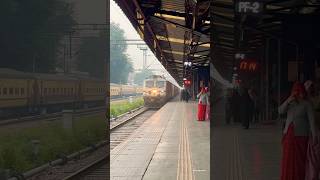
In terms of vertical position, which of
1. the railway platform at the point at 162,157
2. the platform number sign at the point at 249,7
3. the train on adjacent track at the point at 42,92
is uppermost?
the platform number sign at the point at 249,7

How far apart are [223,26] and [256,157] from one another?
1298 mm

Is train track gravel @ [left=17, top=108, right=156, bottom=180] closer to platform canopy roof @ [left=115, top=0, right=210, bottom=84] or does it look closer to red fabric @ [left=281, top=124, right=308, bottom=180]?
red fabric @ [left=281, top=124, right=308, bottom=180]

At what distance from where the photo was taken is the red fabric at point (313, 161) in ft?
12.4

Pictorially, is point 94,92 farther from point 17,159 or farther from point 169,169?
point 169,169

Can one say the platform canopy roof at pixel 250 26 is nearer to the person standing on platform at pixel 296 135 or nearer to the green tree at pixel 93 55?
the person standing on platform at pixel 296 135

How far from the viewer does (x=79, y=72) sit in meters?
3.97

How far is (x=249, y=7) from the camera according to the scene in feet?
12.3

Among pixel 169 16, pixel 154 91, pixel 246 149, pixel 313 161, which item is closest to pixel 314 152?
pixel 313 161

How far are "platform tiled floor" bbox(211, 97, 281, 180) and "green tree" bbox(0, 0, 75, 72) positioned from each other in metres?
1.76

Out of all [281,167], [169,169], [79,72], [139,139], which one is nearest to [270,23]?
[281,167]

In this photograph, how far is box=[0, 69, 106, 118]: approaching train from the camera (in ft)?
10.6

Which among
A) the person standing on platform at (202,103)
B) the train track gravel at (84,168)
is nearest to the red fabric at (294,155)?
the train track gravel at (84,168)

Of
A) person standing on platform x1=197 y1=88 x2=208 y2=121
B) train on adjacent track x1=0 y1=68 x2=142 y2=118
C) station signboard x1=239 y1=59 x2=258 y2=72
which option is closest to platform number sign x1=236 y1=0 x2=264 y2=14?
station signboard x1=239 y1=59 x2=258 y2=72

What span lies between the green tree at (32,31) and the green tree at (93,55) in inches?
12.7
